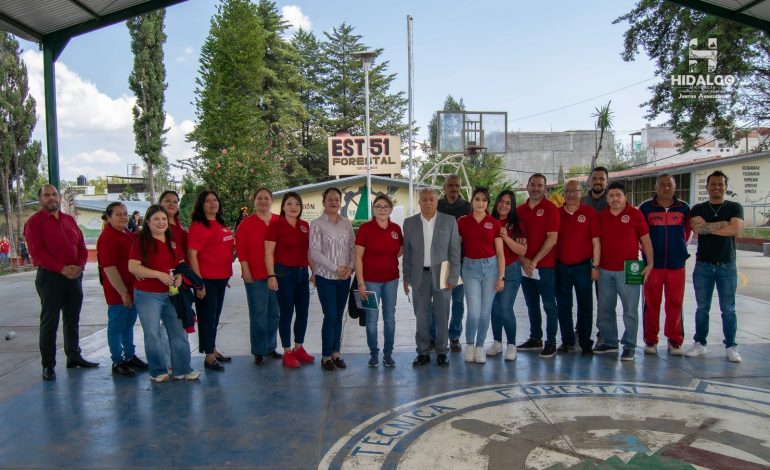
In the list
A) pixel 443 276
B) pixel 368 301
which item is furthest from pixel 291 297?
pixel 443 276

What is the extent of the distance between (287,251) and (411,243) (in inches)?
46.8

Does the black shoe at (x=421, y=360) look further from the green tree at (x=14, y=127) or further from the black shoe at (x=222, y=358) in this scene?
the green tree at (x=14, y=127)

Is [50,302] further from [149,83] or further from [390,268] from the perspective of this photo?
[149,83]

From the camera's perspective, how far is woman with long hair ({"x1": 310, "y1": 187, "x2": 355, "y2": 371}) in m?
5.20

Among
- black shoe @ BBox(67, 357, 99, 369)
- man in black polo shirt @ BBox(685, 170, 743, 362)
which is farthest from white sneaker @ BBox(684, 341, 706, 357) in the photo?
black shoe @ BBox(67, 357, 99, 369)

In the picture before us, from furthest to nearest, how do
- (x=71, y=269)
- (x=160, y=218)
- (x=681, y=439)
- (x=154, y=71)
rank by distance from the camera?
(x=154, y=71) < (x=71, y=269) < (x=160, y=218) < (x=681, y=439)

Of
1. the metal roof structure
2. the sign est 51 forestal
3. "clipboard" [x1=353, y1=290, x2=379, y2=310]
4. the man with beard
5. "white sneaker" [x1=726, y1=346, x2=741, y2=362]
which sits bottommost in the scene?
"white sneaker" [x1=726, y1=346, x2=741, y2=362]

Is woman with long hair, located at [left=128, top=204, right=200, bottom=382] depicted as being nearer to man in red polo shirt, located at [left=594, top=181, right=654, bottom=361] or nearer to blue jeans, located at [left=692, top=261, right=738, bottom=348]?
man in red polo shirt, located at [left=594, top=181, right=654, bottom=361]

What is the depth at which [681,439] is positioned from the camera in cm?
365

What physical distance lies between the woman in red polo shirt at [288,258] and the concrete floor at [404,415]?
2.13 ft

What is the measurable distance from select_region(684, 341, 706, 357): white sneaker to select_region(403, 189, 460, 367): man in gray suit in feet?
8.06

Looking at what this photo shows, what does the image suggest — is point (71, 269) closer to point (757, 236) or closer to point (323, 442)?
point (323, 442)

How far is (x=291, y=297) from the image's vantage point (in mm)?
5344

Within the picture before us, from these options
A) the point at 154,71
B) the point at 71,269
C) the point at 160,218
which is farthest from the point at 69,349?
the point at 154,71
